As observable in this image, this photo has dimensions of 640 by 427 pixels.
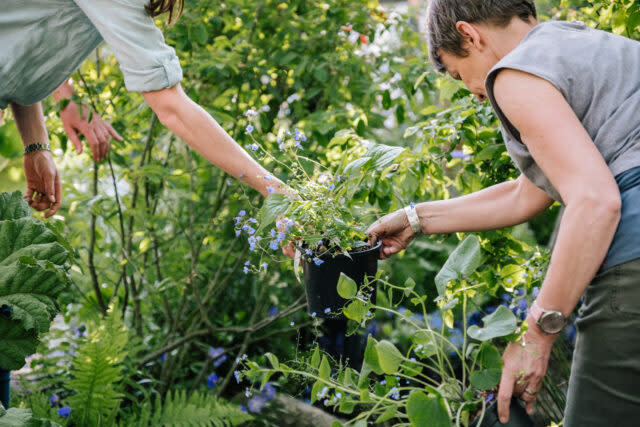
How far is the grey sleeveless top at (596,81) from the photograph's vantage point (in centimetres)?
122

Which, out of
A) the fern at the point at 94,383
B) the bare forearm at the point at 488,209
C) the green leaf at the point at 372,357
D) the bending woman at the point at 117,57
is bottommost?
the fern at the point at 94,383

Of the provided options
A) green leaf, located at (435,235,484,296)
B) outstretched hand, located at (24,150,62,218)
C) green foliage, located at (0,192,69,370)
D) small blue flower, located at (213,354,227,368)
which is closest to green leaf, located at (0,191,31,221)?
green foliage, located at (0,192,69,370)

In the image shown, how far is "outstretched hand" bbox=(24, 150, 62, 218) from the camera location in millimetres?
2139

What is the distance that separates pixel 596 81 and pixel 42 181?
5.84ft

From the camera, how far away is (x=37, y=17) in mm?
1729

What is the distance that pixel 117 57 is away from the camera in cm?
164

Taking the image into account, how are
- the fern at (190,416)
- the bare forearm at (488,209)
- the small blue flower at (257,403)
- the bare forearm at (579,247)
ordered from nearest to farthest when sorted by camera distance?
1. the bare forearm at (579,247)
2. the bare forearm at (488,209)
3. the fern at (190,416)
4. the small blue flower at (257,403)

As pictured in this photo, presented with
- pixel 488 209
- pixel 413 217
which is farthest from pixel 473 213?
pixel 413 217

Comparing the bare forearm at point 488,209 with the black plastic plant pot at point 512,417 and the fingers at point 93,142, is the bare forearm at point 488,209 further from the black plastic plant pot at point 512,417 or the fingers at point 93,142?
the fingers at point 93,142

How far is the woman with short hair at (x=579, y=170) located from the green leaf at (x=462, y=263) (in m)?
0.19

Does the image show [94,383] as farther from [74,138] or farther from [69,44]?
[69,44]

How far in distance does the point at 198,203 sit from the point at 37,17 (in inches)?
62.0

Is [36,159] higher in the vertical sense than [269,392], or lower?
higher

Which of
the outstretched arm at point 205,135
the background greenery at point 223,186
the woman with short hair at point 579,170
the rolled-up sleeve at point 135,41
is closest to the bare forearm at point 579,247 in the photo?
the woman with short hair at point 579,170
